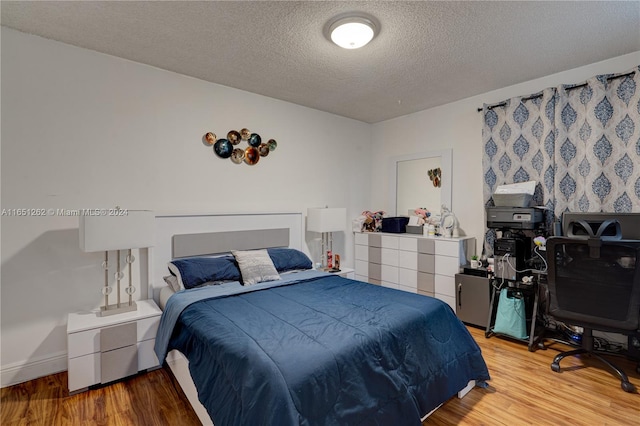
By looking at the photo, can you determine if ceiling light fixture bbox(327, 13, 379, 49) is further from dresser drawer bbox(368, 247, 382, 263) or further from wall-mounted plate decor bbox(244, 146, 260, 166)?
dresser drawer bbox(368, 247, 382, 263)

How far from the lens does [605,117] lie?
9.14ft

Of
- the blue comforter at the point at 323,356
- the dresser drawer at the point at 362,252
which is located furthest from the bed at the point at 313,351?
the dresser drawer at the point at 362,252

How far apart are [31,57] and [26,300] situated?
1.83m

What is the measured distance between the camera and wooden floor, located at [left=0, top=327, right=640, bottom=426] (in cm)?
196

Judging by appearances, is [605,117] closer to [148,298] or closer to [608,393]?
[608,393]

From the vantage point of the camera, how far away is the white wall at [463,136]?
3328 millimetres

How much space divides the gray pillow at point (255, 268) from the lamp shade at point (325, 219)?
963 mm

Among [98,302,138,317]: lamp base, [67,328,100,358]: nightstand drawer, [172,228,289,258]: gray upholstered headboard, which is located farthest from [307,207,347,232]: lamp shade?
[67,328,100,358]: nightstand drawer

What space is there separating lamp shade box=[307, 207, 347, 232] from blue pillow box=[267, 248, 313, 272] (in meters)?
0.53

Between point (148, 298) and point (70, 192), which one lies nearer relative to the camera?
point (70, 192)

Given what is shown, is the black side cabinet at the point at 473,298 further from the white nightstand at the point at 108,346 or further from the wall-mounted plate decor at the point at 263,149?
the white nightstand at the point at 108,346

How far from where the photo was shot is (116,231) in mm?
2352

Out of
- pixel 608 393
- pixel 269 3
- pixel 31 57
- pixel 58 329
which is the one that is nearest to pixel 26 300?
pixel 58 329

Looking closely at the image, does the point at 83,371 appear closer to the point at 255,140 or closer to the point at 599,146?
the point at 255,140
